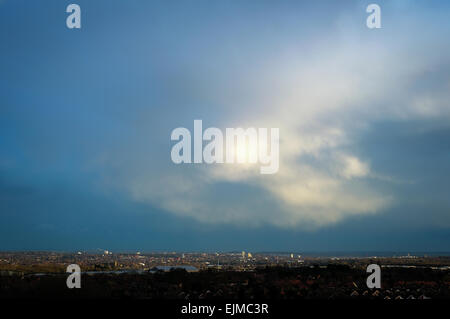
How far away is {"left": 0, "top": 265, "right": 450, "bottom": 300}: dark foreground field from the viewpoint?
36062mm

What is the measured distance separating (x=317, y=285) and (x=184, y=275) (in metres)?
15.8

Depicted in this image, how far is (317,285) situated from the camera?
4872cm

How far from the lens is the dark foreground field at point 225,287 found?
36062mm

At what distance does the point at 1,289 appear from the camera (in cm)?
3647

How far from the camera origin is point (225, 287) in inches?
1788
